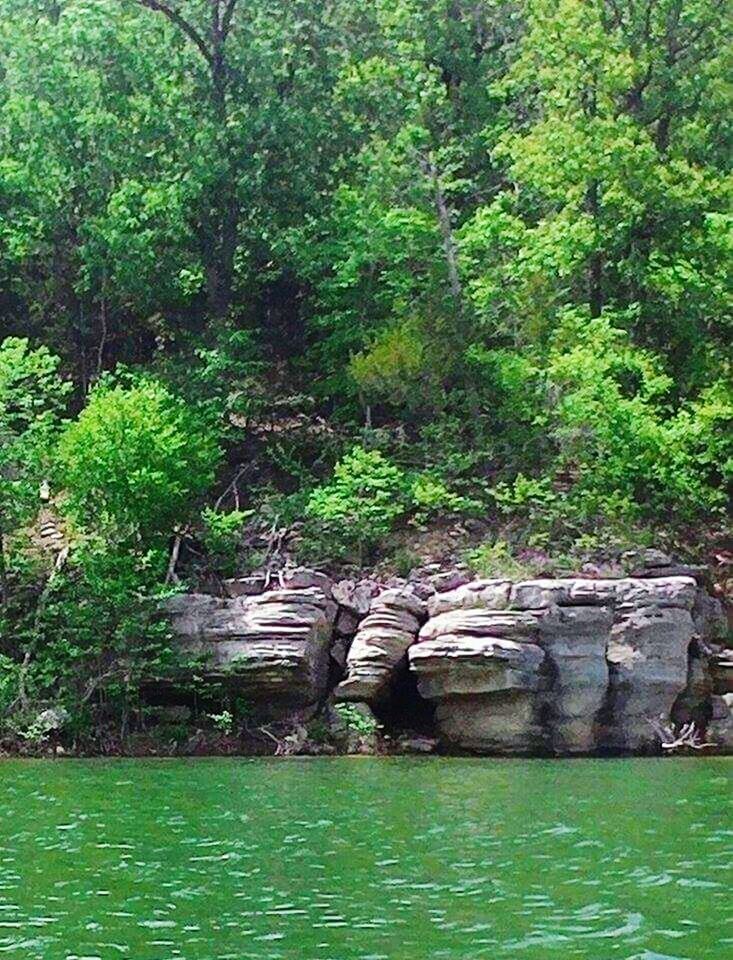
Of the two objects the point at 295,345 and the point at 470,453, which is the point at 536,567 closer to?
the point at 470,453

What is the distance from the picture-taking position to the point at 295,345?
4159 cm

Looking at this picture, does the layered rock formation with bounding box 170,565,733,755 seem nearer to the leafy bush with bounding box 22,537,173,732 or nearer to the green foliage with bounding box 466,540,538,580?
the leafy bush with bounding box 22,537,173,732

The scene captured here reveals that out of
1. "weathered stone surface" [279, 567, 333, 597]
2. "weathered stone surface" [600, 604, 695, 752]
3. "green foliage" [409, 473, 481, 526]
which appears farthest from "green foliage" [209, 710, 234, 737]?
"weathered stone surface" [600, 604, 695, 752]

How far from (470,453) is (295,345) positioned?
8.15 m

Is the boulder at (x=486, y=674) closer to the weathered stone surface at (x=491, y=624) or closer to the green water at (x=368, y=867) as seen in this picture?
the weathered stone surface at (x=491, y=624)

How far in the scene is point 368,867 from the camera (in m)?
13.7

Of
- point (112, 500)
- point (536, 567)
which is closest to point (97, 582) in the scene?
point (112, 500)

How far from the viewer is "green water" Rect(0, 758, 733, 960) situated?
→ 10.3 meters

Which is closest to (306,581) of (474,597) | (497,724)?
(474,597)

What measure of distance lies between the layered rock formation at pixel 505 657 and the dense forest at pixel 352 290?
8.96 ft

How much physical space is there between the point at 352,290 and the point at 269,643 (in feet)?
45.0

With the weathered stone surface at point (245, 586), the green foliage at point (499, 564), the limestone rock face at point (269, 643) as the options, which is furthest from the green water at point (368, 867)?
the weathered stone surface at point (245, 586)

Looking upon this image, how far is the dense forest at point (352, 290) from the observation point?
32.3m

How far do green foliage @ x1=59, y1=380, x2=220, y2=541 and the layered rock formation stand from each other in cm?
309
